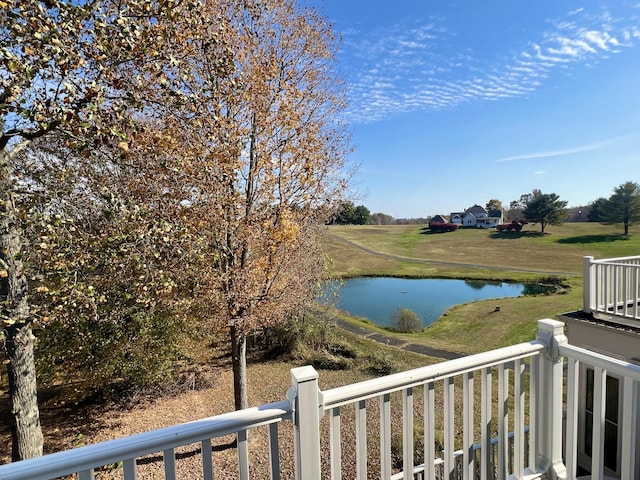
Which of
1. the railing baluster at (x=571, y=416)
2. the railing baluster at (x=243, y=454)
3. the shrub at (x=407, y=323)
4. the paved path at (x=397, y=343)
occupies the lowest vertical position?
the shrub at (x=407, y=323)

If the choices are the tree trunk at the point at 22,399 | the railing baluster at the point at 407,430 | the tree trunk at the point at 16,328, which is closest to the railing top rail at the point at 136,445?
the railing baluster at the point at 407,430

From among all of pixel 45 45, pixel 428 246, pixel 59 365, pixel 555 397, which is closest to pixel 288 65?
pixel 45 45

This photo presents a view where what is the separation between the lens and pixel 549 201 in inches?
1657

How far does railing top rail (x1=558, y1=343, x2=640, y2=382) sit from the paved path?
847 centimetres

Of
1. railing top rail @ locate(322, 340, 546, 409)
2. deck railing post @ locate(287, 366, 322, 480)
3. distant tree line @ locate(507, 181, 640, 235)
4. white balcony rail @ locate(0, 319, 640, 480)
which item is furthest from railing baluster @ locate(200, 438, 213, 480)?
distant tree line @ locate(507, 181, 640, 235)

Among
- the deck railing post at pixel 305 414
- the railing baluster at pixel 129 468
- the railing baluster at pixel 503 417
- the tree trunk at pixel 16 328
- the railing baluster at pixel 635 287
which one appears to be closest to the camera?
the railing baluster at pixel 129 468

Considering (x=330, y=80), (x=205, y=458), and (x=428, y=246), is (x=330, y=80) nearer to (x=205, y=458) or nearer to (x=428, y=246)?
(x=205, y=458)

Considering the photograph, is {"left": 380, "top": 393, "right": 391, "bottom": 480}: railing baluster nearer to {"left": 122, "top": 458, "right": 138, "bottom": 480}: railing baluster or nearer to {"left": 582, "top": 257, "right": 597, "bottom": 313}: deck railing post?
{"left": 122, "top": 458, "right": 138, "bottom": 480}: railing baluster

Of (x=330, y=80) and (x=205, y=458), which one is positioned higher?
(x=330, y=80)

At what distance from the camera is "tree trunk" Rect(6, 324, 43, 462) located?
3297 millimetres

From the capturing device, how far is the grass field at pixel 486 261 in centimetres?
1430

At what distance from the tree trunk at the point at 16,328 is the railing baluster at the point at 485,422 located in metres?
3.56

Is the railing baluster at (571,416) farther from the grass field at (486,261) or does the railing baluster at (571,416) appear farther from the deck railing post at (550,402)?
the grass field at (486,261)

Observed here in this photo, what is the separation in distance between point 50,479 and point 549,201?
2011 inches
